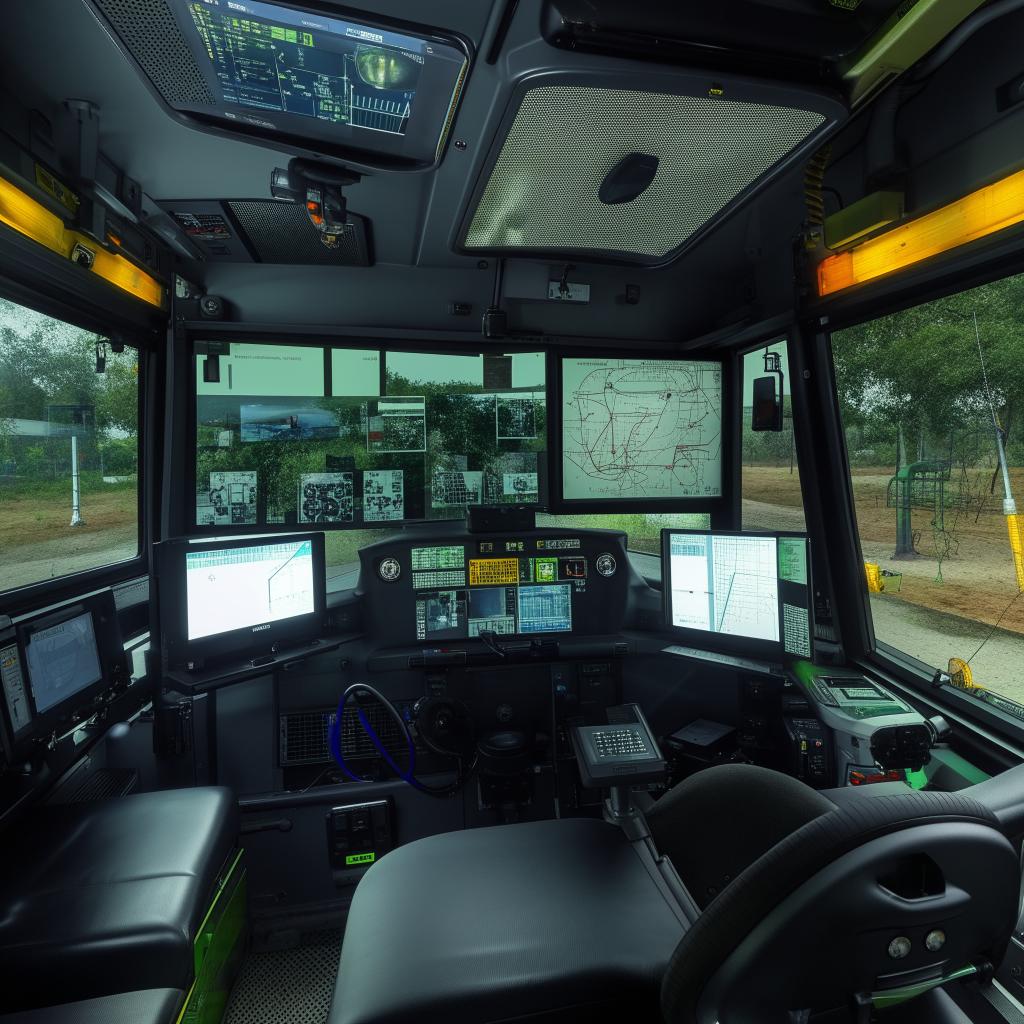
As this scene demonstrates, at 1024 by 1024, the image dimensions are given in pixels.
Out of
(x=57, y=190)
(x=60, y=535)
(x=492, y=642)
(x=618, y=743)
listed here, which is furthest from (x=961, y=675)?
(x=57, y=190)

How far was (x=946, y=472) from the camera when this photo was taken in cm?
190

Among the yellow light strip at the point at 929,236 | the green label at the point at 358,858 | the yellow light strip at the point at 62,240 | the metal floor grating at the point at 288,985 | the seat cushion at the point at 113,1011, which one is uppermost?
the yellow light strip at the point at 62,240

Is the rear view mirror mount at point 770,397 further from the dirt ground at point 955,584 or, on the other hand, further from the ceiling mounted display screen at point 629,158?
the ceiling mounted display screen at point 629,158

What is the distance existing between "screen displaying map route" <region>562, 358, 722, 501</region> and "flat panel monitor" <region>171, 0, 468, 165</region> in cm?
160

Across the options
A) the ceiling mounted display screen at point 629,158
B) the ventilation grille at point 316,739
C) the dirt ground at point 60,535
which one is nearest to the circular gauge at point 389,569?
the ventilation grille at point 316,739

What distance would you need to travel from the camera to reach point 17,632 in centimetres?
167

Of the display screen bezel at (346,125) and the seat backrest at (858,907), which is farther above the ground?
the display screen bezel at (346,125)

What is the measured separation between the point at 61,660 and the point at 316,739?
988mm

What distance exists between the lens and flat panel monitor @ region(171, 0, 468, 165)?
1184mm

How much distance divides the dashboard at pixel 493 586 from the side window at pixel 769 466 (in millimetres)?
742

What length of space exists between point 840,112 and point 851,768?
1881 millimetres

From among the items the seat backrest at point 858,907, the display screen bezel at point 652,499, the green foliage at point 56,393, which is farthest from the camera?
the display screen bezel at point 652,499

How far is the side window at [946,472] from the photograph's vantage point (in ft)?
5.62

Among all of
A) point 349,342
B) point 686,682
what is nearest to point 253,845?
point 686,682
